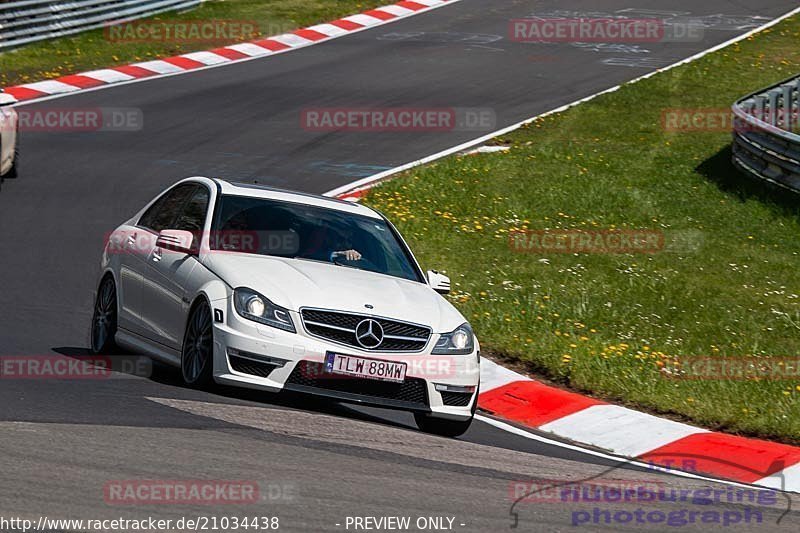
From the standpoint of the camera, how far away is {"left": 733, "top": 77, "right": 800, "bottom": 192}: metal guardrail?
1955 cm

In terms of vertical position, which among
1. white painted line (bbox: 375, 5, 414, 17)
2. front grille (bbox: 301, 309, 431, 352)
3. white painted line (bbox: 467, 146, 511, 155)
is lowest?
white painted line (bbox: 375, 5, 414, 17)

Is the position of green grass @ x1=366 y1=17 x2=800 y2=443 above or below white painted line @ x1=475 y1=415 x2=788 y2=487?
below

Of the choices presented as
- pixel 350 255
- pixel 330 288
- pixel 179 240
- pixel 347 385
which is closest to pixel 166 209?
pixel 179 240

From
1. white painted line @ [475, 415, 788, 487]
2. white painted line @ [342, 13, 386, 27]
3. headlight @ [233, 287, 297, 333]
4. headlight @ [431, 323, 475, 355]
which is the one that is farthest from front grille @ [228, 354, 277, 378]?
white painted line @ [342, 13, 386, 27]

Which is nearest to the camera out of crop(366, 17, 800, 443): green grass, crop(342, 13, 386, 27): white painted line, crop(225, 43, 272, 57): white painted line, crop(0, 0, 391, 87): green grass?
crop(366, 17, 800, 443): green grass

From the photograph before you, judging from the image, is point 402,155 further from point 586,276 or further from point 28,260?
point 28,260

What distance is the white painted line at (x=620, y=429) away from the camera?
408 inches

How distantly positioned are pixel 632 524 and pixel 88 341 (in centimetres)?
585

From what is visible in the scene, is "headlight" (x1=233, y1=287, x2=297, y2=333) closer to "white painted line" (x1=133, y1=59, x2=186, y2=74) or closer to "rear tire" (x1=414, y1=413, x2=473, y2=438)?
"rear tire" (x1=414, y1=413, x2=473, y2=438)

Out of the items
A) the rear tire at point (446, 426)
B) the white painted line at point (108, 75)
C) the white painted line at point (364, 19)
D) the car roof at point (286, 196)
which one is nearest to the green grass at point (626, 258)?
the rear tire at point (446, 426)

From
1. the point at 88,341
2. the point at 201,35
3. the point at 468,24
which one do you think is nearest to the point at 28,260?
the point at 88,341

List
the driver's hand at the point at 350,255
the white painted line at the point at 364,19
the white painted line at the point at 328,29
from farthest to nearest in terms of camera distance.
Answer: the white painted line at the point at 364,19
the white painted line at the point at 328,29
the driver's hand at the point at 350,255

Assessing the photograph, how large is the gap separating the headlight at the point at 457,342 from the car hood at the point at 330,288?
0.05 metres

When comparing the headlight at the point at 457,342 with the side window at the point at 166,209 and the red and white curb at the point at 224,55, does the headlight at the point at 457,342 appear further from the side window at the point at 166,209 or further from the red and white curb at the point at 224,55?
the red and white curb at the point at 224,55
